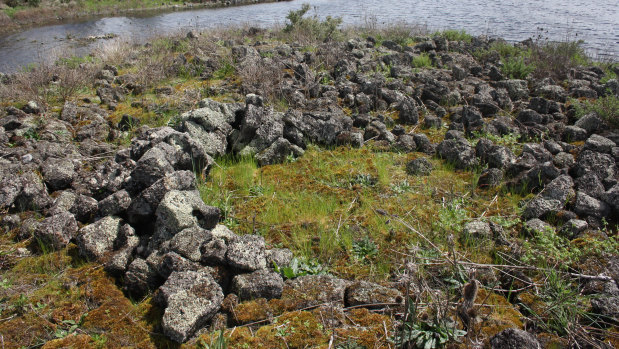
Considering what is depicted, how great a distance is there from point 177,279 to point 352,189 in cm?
274

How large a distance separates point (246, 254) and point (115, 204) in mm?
1742

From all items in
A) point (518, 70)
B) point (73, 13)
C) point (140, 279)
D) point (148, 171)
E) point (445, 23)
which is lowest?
point (140, 279)

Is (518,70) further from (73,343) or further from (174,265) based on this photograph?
(73,343)

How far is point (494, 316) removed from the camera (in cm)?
331

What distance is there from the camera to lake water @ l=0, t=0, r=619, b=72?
1630 cm

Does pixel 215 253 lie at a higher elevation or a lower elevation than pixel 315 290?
higher

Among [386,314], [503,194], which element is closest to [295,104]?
[503,194]

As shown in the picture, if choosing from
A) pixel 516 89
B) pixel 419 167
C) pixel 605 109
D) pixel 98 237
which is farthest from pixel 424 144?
pixel 98 237

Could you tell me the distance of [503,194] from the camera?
5312 millimetres

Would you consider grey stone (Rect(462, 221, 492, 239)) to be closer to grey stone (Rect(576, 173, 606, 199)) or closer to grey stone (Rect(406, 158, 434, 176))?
grey stone (Rect(406, 158, 434, 176))

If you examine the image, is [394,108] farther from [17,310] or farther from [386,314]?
[17,310]

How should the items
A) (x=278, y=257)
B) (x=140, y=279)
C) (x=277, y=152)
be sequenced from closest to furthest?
(x=140, y=279) < (x=278, y=257) < (x=277, y=152)

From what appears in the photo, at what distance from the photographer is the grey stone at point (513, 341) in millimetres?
2760

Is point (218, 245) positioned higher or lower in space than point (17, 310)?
higher
